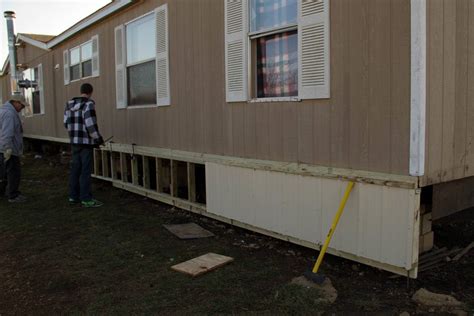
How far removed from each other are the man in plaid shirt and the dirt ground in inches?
30.0

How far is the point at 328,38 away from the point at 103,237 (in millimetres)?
3225

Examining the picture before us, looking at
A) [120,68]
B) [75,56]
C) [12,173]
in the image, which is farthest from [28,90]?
[12,173]

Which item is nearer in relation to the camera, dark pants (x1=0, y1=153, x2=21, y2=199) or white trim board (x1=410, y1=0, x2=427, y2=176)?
white trim board (x1=410, y1=0, x2=427, y2=176)

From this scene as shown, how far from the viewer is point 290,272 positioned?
3689 millimetres

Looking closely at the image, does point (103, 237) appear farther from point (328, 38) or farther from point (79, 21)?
point (79, 21)

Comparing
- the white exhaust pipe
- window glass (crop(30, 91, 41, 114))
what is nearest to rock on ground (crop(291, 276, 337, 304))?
the white exhaust pipe

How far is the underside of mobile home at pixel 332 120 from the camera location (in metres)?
3.19

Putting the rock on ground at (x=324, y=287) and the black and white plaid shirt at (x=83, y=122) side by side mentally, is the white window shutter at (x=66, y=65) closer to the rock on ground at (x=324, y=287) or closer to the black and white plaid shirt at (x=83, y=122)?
the black and white plaid shirt at (x=83, y=122)

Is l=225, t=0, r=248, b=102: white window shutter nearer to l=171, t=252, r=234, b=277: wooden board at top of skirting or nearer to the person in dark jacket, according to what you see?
l=171, t=252, r=234, b=277: wooden board at top of skirting

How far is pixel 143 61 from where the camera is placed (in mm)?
6762

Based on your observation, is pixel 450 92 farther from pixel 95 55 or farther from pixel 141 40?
pixel 95 55

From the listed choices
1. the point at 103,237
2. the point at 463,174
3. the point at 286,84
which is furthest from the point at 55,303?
the point at 463,174

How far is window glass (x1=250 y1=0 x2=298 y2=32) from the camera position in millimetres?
4039

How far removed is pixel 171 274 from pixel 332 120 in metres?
1.93
